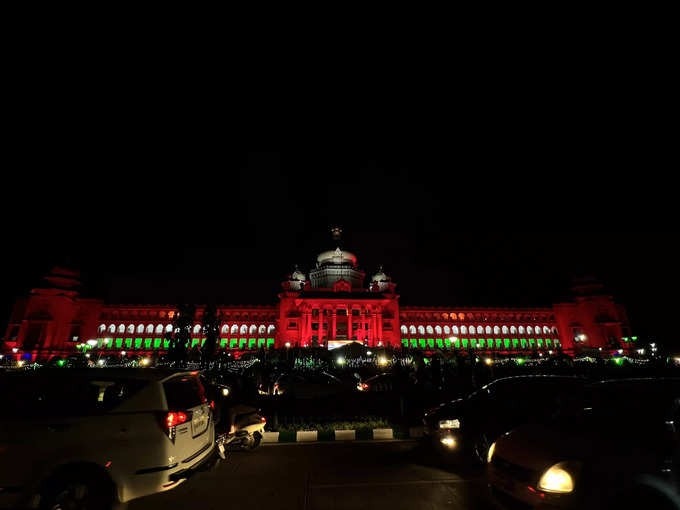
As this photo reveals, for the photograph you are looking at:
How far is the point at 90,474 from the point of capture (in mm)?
4297

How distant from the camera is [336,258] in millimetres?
87312

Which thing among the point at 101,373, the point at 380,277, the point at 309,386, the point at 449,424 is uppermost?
the point at 380,277

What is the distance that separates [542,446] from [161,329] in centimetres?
7823

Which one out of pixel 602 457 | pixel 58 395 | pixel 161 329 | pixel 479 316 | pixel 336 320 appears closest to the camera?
pixel 602 457

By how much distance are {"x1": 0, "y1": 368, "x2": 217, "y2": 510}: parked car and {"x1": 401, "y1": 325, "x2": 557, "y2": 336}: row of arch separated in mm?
72831

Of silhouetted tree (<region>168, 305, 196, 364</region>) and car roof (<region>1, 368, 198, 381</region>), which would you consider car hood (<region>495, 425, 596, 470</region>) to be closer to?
car roof (<region>1, 368, 198, 381</region>)

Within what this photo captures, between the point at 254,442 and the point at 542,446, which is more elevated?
the point at 542,446

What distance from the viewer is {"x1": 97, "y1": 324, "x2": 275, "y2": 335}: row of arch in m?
A: 67.7

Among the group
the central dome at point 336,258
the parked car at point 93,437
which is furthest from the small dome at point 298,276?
the parked car at point 93,437

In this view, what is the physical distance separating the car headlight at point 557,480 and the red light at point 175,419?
4694 millimetres

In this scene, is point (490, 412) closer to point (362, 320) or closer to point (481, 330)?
point (362, 320)

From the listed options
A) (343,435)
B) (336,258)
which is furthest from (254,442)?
(336,258)

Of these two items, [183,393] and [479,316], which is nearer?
[183,393]

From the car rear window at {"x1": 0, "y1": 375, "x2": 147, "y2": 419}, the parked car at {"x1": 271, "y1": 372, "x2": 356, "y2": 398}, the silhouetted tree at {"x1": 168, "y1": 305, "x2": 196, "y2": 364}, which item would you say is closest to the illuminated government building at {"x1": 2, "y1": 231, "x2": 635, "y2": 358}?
the silhouetted tree at {"x1": 168, "y1": 305, "x2": 196, "y2": 364}
